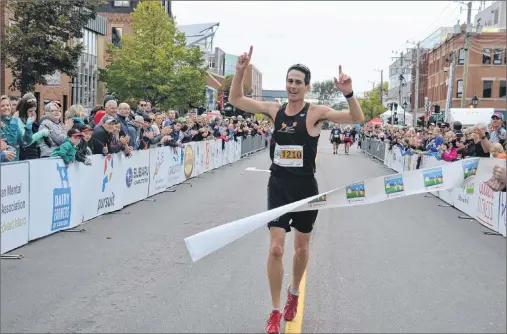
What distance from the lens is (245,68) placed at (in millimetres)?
4793

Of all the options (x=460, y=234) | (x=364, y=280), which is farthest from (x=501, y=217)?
(x=364, y=280)

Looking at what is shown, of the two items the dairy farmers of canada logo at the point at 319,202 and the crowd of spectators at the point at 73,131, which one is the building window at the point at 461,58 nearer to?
the crowd of spectators at the point at 73,131

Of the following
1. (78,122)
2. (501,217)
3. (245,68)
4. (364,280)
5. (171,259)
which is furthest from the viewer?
(78,122)

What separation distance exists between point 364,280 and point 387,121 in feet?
196

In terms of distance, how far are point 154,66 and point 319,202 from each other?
43545mm

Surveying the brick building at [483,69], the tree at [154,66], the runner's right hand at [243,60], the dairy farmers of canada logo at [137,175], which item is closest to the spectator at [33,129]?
the dairy farmers of canada logo at [137,175]

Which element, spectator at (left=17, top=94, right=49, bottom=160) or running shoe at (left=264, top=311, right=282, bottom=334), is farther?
spectator at (left=17, top=94, right=49, bottom=160)

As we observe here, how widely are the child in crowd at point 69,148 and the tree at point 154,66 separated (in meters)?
36.5

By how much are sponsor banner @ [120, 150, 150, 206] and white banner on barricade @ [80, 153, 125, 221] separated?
0.68 ft

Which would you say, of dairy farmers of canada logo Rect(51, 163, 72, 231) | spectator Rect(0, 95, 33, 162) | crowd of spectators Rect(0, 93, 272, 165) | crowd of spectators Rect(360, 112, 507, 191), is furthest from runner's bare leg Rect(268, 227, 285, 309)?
dairy farmers of canada logo Rect(51, 163, 72, 231)

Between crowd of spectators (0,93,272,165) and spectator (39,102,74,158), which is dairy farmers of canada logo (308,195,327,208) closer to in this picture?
crowd of spectators (0,93,272,165)

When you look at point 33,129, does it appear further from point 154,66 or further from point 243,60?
point 154,66

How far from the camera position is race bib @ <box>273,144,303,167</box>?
469 centimetres

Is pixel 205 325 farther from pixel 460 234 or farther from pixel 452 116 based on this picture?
pixel 452 116
